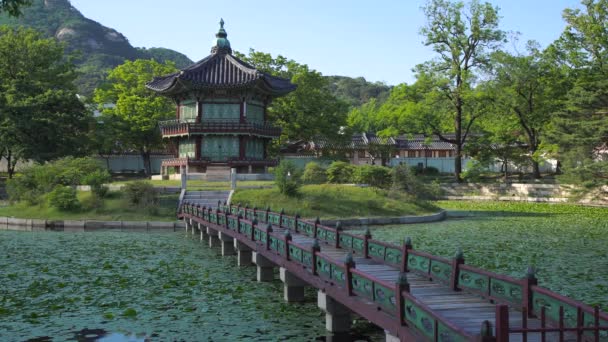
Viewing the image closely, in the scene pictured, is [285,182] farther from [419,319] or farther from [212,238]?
[419,319]

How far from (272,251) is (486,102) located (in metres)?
45.5

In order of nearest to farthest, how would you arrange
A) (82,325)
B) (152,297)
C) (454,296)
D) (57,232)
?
(454,296), (82,325), (152,297), (57,232)

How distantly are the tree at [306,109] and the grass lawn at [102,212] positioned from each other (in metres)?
24.5

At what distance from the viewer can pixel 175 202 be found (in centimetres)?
3594

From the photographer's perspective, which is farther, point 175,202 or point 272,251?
point 175,202

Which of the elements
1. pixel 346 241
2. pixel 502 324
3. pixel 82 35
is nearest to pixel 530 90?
pixel 346 241

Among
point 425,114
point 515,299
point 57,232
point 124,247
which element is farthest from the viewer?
point 425,114

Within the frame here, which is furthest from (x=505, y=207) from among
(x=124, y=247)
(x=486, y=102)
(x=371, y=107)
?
(x=371, y=107)

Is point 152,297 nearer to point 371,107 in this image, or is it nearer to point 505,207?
point 505,207

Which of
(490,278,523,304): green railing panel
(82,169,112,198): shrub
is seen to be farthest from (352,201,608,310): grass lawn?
(82,169,112,198): shrub

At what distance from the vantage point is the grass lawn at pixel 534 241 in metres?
16.1

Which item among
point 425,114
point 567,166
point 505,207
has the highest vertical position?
point 425,114

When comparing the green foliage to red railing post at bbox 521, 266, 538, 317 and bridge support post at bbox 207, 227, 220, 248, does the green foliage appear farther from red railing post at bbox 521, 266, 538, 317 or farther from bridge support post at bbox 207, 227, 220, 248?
red railing post at bbox 521, 266, 538, 317

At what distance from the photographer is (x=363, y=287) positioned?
9891mm
